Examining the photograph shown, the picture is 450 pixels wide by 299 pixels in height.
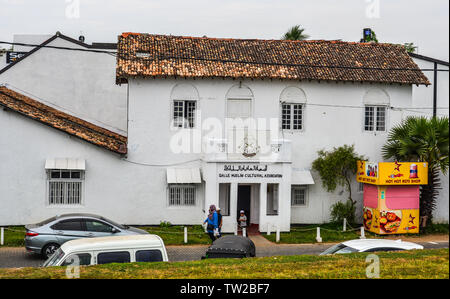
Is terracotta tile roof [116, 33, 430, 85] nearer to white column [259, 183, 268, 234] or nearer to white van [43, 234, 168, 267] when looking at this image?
white column [259, 183, 268, 234]

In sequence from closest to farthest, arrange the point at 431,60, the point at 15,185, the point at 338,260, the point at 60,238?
the point at 338,260, the point at 60,238, the point at 15,185, the point at 431,60

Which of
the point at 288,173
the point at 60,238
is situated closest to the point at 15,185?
the point at 60,238

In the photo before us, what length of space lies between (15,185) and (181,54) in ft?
31.8

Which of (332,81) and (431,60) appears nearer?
(332,81)

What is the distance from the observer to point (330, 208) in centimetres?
2723

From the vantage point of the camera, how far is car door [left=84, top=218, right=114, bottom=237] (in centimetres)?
1897

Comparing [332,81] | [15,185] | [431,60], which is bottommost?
[15,185]

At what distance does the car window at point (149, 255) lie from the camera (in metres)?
13.4

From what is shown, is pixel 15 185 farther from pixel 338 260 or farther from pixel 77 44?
pixel 338 260

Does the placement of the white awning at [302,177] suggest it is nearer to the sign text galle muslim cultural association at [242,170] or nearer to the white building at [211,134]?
the white building at [211,134]

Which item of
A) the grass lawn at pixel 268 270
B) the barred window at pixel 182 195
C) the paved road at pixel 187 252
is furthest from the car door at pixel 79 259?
the barred window at pixel 182 195

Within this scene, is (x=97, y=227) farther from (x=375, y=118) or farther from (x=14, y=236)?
(x=375, y=118)
